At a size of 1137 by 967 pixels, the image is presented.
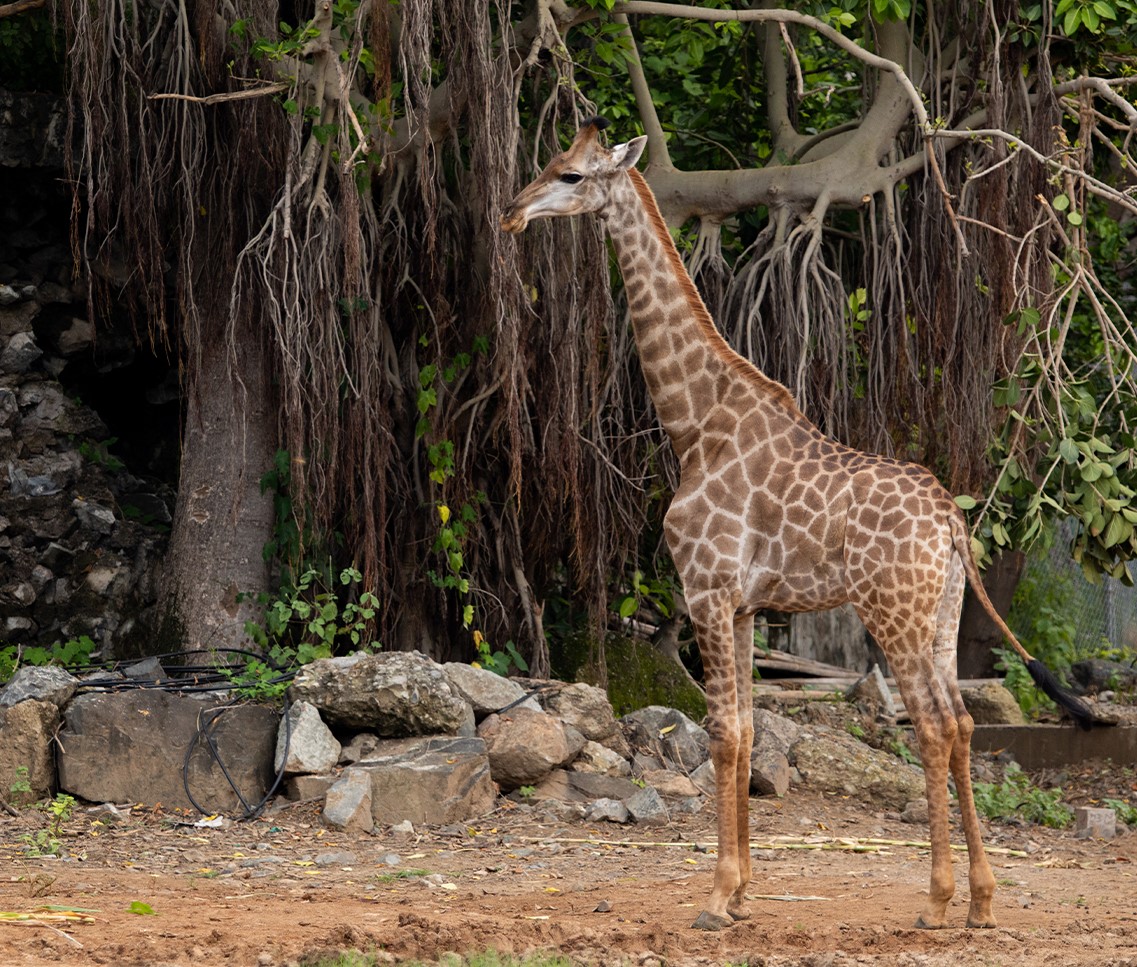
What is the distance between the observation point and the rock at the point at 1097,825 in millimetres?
7742

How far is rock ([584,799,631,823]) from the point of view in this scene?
7426mm

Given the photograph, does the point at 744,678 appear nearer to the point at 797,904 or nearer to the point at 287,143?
the point at 797,904

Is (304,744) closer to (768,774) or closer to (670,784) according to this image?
(670,784)

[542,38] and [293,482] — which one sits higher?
[542,38]

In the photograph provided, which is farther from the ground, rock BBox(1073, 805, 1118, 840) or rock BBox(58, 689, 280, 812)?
Answer: rock BBox(58, 689, 280, 812)

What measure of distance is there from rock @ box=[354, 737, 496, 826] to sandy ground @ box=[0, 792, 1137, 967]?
15 cm

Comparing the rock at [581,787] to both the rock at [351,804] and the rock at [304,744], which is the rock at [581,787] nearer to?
the rock at [351,804]

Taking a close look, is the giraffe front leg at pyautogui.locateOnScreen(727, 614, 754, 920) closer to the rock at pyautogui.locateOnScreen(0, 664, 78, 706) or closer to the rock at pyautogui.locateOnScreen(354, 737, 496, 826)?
the rock at pyautogui.locateOnScreen(354, 737, 496, 826)

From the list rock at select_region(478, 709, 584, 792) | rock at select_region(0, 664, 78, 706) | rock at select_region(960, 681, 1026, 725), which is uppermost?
rock at select_region(0, 664, 78, 706)

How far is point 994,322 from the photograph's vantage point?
8688 mm

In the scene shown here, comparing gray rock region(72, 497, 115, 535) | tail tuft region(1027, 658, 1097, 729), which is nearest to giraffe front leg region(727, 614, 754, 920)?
tail tuft region(1027, 658, 1097, 729)

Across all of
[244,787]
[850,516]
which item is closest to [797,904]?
[850,516]

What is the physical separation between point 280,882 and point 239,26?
452cm

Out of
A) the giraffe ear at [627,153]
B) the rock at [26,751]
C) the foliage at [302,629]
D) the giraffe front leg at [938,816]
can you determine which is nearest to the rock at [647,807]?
the foliage at [302,629]
